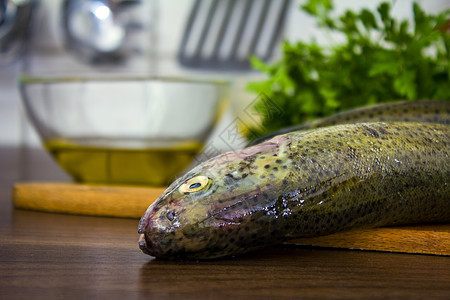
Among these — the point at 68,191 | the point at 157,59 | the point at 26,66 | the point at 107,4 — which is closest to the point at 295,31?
the point at 157,59

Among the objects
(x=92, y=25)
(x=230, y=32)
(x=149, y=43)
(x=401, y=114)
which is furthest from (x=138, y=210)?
(x=149, y=43)

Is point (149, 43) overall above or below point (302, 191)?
above

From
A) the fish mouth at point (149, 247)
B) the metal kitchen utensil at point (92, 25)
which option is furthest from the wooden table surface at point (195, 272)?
the metal kitchen utensil at point (92, 25)

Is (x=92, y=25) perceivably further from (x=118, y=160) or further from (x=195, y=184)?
(x=195, y=184)

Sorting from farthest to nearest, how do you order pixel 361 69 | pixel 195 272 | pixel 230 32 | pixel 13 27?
pixel 230 32 < pixel 13 27 < pixel 361 69 < pixel 195 272

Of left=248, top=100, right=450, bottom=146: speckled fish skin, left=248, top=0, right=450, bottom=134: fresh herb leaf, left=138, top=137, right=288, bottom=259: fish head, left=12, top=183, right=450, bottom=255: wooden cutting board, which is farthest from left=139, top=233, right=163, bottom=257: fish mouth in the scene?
left=248, top=0, right=450, bottom=134: fresh herb leaf

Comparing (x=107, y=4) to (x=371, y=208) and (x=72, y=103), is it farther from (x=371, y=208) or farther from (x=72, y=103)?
(x=371, y=208)

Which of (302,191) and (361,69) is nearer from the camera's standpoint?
(302,191)
